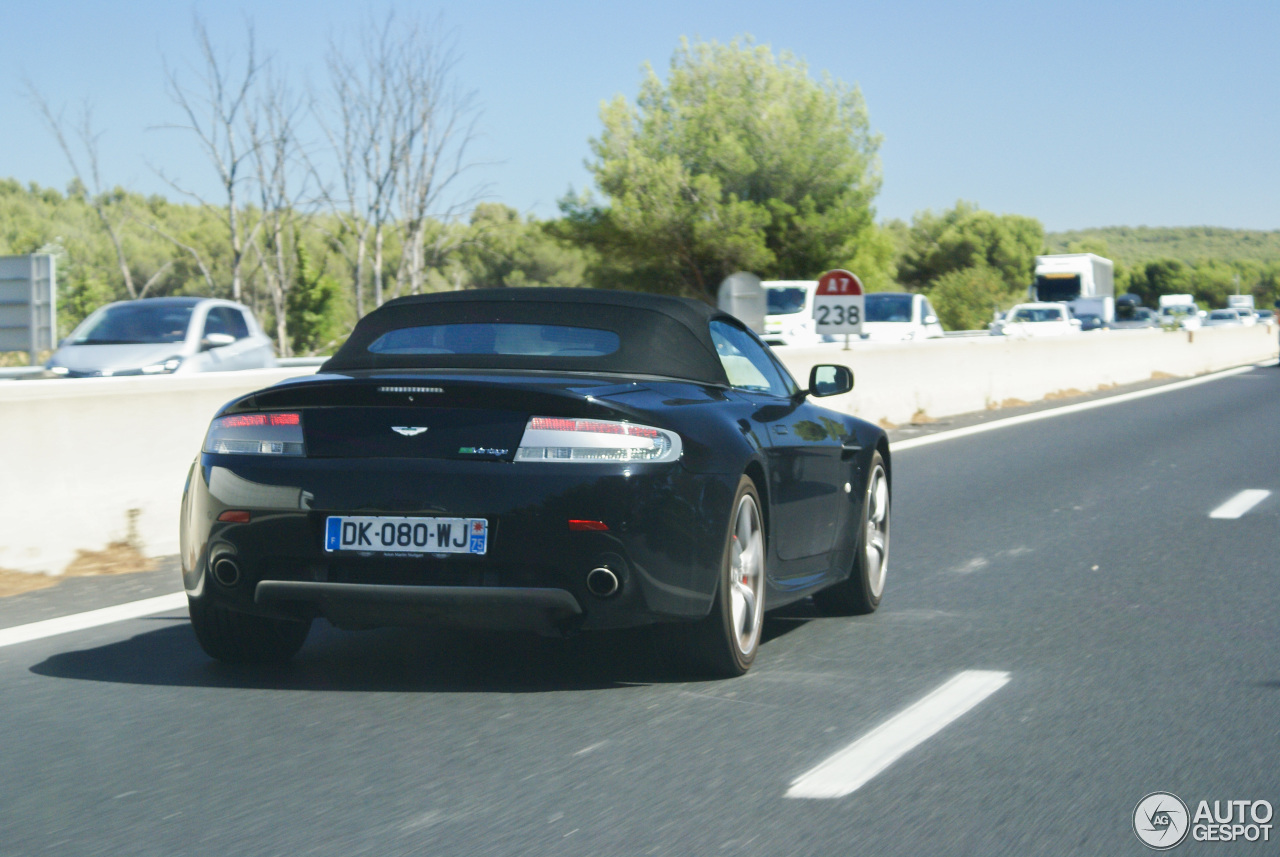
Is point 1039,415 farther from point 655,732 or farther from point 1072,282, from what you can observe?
point 1072,282

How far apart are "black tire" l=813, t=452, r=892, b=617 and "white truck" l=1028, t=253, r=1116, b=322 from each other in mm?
59941

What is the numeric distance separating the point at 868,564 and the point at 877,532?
0.28 metres

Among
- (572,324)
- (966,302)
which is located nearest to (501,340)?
(572,324)

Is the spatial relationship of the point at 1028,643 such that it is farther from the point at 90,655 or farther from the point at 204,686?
the point at 90,655

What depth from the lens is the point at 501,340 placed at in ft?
19.8

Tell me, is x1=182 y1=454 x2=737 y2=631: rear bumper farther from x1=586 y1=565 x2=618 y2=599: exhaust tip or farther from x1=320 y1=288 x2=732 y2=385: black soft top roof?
x1=320 y1=288 x2=732 y2=385: black soft top roof

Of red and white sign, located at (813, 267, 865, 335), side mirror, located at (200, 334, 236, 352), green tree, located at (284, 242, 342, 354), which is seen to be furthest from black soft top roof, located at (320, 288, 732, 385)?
green tree, located at (284, 242, 342, 354)

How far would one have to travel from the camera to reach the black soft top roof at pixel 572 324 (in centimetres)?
588

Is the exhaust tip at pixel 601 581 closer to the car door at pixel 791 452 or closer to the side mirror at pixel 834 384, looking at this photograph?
the car door at pixel 791 452

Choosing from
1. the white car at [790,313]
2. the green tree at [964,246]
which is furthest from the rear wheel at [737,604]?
the green tree at [964,246]

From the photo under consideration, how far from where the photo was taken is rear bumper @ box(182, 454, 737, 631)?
504 cm

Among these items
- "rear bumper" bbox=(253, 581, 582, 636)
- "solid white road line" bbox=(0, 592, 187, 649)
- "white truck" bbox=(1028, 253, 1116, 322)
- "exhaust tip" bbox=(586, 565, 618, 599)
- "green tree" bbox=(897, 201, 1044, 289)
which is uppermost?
"green tree" bbox=(897, 201, 1044, 289)

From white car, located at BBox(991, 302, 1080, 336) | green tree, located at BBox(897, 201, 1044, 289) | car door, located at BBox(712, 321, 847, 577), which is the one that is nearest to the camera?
car door, located at BBox(712, 321, 847, 577)

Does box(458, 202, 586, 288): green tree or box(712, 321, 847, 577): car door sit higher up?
box(458, 202, 586, 288): green tree
